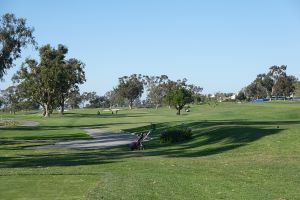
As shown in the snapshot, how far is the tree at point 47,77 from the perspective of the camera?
105 metres

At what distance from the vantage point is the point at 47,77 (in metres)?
105

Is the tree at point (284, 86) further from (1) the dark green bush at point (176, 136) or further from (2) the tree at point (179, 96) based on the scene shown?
(1) the dark green bush at point (176, 136)

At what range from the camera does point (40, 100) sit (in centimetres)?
11319

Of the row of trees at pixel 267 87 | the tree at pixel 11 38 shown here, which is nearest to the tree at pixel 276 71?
the row of trees at pixel 267 87

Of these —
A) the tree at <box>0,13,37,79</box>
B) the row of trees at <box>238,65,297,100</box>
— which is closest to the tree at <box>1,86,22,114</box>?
the row of trees at <box>238,65,297,100</box>

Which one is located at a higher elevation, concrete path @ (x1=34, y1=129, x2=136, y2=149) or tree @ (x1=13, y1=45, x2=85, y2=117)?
tree @ (x1=13, y1=45, x2=85, y2=117)

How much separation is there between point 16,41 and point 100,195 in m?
38.7

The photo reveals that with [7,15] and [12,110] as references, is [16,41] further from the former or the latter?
[12,110]

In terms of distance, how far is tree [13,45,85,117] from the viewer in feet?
344

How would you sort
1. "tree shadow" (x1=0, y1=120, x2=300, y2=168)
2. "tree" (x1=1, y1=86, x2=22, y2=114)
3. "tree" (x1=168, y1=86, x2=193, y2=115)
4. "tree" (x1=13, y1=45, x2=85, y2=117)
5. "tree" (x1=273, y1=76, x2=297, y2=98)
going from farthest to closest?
"tree" (x1=1, y1=86, x2=22, y2=114) → "tree" (x1=273, y1=76, x2=297, y2=98) → "tree" (x1=13, y1=45, x2=85, y2=117) → "tree" (x1=168, y1=86, x2=193, y2=115) → "tree shadow" (x1=0, y1=120, x2=300, y2=168)

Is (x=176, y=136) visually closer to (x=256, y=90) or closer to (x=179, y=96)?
(x=179, y=96)

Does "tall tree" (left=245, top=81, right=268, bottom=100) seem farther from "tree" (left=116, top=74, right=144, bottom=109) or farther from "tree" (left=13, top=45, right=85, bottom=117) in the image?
"tree" (left=13, top=45, right=85, bottom=117)

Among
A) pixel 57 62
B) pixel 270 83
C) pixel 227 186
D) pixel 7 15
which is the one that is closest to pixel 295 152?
pixel 227 186

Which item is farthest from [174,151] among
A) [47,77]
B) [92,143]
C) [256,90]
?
[256,90]
